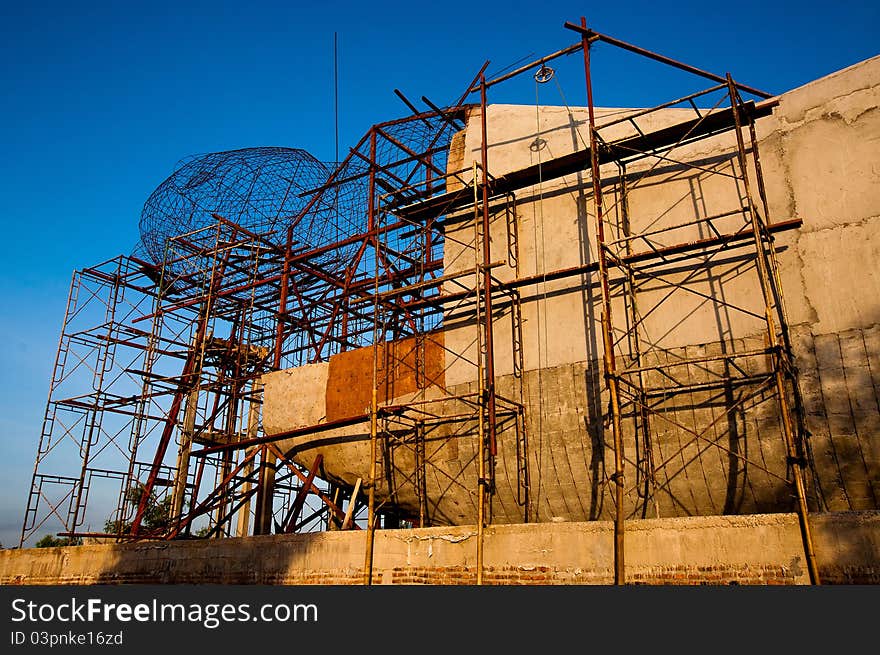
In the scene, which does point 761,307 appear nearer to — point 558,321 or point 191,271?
point 558,321

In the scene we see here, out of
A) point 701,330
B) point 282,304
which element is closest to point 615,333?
point 701,330

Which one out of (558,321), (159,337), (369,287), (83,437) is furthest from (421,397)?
(83,437)

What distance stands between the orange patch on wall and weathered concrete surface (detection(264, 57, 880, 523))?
55 cm

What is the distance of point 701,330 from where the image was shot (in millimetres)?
14188

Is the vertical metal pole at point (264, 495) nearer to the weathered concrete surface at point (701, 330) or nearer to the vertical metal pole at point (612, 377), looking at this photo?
the weathered concrete surface at point (701, 330)

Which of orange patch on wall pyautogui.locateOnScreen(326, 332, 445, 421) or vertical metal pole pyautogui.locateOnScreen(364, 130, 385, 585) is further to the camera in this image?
orange patch on wall pyautogui.locateOnScreen(326, 332, 445, 421)

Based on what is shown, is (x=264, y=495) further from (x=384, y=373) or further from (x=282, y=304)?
(x=282, y=304)

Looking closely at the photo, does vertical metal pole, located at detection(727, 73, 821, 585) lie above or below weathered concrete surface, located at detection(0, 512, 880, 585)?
above

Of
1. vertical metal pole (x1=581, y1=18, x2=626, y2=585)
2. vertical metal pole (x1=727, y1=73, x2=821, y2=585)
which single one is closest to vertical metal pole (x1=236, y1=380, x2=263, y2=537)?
vertical metal pole (x1=581, y1=18, x2=626, y2=585)

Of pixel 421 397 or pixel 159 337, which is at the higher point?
pixel 159 337

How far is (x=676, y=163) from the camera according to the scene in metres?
15.7

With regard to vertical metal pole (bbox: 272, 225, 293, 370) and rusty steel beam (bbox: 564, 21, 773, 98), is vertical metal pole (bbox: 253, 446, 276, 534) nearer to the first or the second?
vertical metal pole (bbox: 272, 225, 293, 370)

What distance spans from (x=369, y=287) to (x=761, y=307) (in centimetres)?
1213

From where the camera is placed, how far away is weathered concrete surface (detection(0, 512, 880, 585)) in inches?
398
